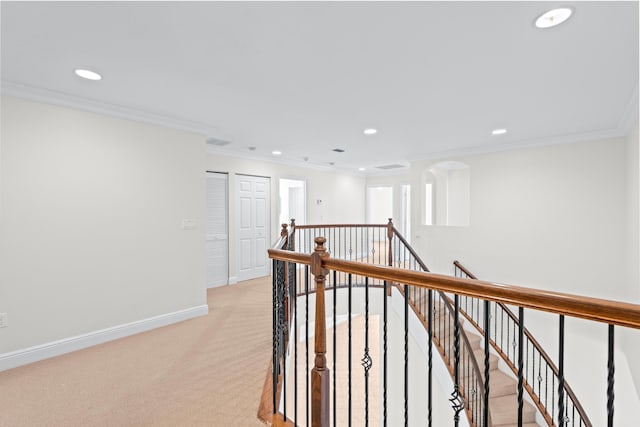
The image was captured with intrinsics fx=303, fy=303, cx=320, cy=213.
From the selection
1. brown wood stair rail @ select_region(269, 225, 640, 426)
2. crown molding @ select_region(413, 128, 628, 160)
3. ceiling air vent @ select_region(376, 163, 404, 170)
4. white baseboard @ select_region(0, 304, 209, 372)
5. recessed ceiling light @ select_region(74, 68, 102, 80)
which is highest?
recessed ceiling light @ select_region(74, 68, 102, 80)

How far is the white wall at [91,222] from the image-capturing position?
8.60 ft

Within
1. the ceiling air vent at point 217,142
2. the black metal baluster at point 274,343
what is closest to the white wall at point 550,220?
the ceiling air vent at point 217,142

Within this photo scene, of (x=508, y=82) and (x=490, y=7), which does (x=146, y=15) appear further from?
(x=508, y=82)

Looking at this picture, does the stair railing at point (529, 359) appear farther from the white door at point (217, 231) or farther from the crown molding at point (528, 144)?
the white door at point (217, 231)

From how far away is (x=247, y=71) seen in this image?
7.80 ft

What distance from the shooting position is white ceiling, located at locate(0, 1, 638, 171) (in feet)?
5.57

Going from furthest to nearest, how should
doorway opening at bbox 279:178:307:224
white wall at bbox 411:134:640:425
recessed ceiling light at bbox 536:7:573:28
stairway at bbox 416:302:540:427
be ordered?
doorway opening at bbox 279:178:307:224
stairway at bbox 416:302:540:427
white wall at bbox 411:134:640:425
recessed ceiling light at bbox 536:7:573:28

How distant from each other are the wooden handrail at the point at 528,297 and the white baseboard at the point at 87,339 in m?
3.09

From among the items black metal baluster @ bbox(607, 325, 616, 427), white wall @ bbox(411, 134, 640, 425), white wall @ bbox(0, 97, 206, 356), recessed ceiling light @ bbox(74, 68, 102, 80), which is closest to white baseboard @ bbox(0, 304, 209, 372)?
white wall @ bbox(0, 97, 206, 356)

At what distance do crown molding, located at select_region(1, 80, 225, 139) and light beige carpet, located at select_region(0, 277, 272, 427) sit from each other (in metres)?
2.34

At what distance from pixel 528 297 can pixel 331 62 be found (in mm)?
1969

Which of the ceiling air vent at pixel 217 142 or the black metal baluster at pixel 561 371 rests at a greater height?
the ceiling air vent at pixel 217 142

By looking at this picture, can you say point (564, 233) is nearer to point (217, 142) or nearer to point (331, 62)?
point (331, 62)

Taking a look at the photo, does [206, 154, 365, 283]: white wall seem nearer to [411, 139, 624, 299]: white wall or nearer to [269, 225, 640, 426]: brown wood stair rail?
[411, 139, 624, 299]: white wall
